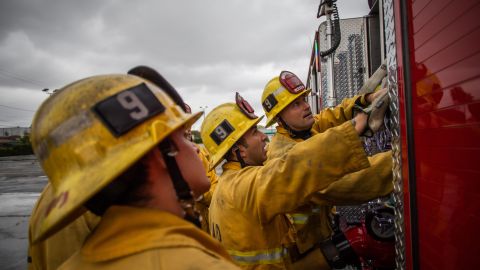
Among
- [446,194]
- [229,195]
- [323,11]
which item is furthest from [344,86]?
[446,194]

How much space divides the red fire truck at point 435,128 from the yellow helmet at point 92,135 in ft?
2.95

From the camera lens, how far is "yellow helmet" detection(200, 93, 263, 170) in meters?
2.67

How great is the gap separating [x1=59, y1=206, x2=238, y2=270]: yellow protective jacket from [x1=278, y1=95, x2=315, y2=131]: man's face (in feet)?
8.02

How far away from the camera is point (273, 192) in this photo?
1743 millimetres

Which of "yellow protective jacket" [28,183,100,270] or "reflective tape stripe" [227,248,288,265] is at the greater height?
"yellow protective jacket" [28,183,100,270]

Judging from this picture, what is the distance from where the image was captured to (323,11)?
11.0 ft

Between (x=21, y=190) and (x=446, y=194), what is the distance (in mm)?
14401

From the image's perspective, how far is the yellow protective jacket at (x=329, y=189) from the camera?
2.15m

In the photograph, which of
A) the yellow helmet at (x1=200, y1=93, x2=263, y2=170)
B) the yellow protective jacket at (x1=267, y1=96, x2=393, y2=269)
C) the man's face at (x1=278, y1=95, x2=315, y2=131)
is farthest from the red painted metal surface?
the man's face at (x1=278, y1=95, x2=315, y2=131)

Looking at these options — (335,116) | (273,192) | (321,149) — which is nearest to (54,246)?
(273,192)

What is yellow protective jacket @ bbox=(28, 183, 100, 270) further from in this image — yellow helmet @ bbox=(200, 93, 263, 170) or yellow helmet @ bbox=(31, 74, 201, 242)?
yellow helmet @ bbox=(200, 93, 263, 170)

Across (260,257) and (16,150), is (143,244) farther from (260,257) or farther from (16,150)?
(16,150)

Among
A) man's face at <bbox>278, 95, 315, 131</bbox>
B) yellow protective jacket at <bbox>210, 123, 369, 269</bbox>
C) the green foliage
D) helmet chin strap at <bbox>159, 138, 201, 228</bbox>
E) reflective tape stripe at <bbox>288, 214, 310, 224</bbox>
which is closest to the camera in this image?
helmet chin strap at <bbox>159, 138, 201, 228</bbox>

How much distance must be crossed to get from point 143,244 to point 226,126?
1930mm
